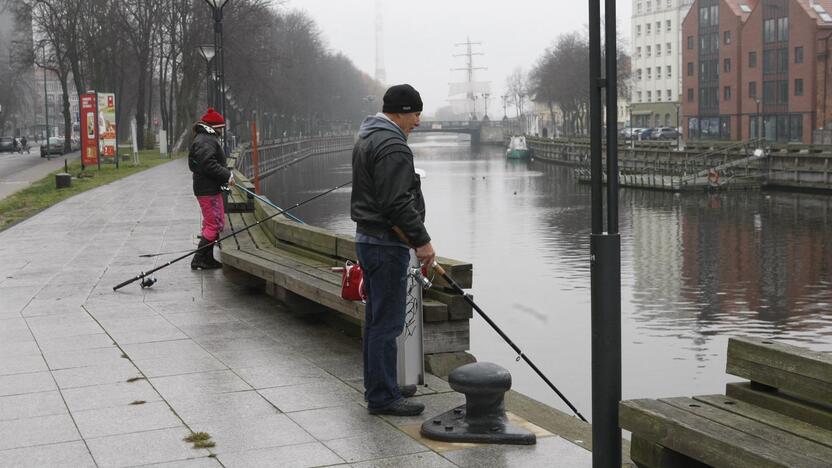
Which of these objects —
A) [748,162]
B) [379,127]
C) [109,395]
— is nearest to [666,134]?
[748,162]

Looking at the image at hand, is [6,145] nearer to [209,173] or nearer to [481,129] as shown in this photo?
[209,173]

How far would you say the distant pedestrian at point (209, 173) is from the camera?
14.2 meters

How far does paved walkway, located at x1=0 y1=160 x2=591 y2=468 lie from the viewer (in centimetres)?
614

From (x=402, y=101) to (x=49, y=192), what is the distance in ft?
101

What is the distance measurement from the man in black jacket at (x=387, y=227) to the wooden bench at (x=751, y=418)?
1841 millimetres

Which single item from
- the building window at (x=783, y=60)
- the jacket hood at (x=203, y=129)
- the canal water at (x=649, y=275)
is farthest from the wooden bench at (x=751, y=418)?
the building window at (x=783, y=60)

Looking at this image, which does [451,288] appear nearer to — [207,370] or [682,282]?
[207,370]

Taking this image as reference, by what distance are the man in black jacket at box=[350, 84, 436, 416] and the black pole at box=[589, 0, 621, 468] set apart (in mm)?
1483

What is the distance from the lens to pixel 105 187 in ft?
122

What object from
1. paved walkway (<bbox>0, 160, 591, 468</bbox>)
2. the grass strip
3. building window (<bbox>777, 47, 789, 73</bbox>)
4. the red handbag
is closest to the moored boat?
building window (<bbox>777, 47, 789, 73</bbox>)

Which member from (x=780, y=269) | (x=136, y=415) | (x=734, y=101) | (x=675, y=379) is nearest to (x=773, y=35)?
(x=734, y=101)

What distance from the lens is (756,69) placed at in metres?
89.3

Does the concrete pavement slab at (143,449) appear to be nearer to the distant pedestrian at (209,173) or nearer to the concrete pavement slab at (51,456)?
the concrete pavement slab at (51,456)

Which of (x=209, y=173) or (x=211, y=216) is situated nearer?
(x=209, y=173)
